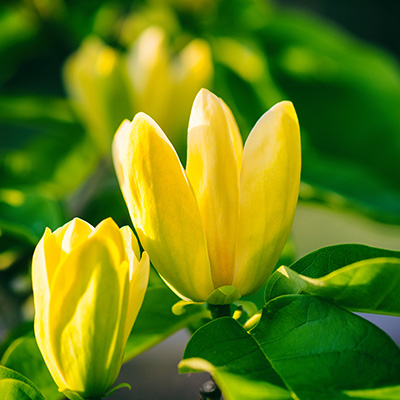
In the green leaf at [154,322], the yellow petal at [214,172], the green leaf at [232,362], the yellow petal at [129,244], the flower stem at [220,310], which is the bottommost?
the green leaf at [154,322]

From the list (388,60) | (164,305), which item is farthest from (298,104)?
(164,305)

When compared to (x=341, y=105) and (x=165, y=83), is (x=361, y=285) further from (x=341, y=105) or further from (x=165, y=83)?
(x=341, y=105)

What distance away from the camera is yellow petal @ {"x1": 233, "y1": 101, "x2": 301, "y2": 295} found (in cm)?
28

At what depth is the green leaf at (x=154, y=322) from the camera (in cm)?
34

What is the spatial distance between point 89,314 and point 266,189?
0.10 metres

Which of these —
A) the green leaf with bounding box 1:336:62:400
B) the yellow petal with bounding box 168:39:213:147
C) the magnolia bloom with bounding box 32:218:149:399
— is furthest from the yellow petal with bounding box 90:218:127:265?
the yellow petal with bounding box 168:39:213:147

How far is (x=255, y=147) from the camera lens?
0.93 feet

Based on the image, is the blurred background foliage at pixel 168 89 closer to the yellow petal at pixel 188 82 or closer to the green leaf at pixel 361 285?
the yellow petal at pixel 188 82

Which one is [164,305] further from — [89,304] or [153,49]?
[153,49]

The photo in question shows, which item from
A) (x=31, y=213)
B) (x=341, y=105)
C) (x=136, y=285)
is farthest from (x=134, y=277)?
(x=341, y=105)

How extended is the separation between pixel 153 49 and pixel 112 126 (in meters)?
0.10

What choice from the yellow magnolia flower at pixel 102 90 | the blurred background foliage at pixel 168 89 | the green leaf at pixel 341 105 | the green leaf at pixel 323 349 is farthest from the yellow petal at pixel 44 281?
the green leaf at pixel 341 105

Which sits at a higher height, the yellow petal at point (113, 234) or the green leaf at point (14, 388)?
the yellow petal at point (113, 234)

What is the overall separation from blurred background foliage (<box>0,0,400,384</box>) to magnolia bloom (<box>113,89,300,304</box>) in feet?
0.85
